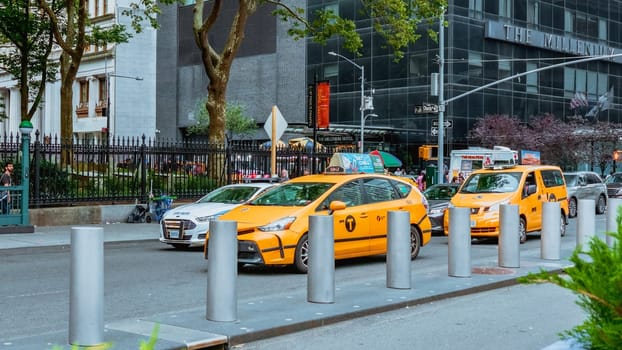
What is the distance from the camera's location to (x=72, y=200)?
21.1 metres

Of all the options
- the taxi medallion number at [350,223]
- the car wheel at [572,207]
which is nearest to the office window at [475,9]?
the car wheel at [572,207]

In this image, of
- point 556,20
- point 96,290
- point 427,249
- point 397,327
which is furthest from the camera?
point 556,20

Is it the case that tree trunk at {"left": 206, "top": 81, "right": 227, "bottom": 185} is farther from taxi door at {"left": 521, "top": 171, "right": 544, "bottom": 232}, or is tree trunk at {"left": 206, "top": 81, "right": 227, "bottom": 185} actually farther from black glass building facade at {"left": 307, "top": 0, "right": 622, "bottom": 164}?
black glass building facade at {"left": 307, "top": 0, "right": 622, "bottom": 164}

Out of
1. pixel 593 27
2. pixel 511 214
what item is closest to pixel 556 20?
pixel 593 27

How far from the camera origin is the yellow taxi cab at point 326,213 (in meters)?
11.3

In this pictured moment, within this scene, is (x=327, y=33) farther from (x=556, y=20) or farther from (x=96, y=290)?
(x=556, y=20)

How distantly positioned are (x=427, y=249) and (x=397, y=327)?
8.45m

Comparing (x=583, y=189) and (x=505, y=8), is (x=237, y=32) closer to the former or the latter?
(x=583, y=189)

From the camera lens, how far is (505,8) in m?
52.3

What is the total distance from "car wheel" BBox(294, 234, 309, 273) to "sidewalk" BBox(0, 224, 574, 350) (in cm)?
105

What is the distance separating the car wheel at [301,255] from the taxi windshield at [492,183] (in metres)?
7.46

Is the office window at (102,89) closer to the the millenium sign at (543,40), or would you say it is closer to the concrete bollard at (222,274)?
the the millenium sign at (543,40)

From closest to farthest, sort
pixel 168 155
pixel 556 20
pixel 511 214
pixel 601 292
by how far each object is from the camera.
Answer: pixel 601 292
pixel 511 214
pixel 168 155
pixel 556 20

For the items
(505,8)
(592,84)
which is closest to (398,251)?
(505,8)
